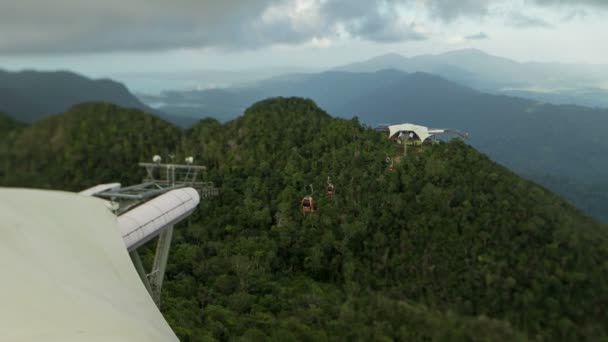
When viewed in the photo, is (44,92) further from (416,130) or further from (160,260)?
(416,130)

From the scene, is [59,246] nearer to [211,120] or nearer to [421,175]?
[421,175]

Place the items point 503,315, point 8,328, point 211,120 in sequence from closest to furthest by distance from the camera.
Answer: point 8,328 < point 503,315 < point 211,120

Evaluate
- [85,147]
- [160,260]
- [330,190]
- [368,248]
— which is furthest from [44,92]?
[368,248]

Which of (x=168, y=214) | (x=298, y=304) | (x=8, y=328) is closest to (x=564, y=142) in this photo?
(x=298, y=304)

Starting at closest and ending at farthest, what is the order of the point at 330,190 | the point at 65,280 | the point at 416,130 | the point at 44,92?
the point at 65,280 < the point at 330,190 < the point at 416,130 < the point at 44,92

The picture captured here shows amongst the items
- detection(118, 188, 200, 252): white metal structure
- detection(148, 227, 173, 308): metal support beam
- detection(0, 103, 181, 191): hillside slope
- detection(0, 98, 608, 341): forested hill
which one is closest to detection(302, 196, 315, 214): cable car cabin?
detection(0, 98, 608, 341): forested hill
